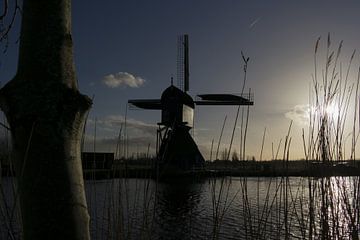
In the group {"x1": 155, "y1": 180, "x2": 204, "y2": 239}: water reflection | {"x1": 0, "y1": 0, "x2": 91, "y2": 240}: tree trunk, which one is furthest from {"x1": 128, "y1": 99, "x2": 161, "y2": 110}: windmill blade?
{"x1": 0, "y1": 0, "x2": 91, "y2": 240}: tree trunk

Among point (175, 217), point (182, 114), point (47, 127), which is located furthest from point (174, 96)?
point (47, 127)

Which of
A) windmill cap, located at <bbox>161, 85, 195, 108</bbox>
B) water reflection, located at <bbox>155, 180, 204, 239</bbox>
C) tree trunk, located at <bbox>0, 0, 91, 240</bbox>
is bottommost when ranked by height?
water reflection, located at <bbox>155, 180, 204, 239</bbox>

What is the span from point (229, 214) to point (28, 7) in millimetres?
11160

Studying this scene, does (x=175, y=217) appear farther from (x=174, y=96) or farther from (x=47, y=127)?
(x=174, y=96)

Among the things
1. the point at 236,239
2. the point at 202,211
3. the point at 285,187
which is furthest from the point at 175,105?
the point at 285,187

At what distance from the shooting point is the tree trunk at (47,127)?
0.68 metres

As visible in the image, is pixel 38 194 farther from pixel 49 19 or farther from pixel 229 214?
pixel 229 214

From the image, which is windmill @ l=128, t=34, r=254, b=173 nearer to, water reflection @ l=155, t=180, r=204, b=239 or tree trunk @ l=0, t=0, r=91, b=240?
water reflection @ l=155, t=180, r=204, b=239

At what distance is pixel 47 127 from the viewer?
71cm

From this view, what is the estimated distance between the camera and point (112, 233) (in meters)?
2.36

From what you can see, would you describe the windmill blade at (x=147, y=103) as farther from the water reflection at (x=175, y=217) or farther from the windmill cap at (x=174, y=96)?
the water reflection at (x=175, y=217)

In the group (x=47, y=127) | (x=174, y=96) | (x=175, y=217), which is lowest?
(x=175, y=217)

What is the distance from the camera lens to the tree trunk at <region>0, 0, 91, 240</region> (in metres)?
0.68

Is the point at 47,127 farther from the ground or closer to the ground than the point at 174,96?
closer to the ground
